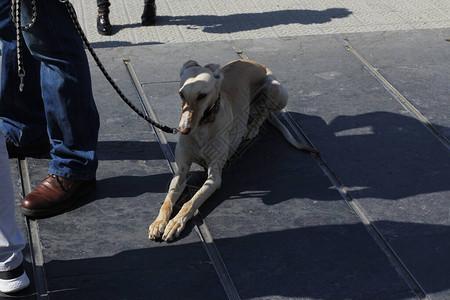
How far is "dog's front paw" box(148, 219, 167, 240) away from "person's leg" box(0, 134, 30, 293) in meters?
0.66

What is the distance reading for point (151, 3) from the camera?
249 inches

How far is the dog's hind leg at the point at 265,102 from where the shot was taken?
4488mm

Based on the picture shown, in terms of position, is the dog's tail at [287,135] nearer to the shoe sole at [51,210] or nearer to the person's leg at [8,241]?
the shoe sole at [51,210]

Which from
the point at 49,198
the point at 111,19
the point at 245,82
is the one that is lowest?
the point at 111,19

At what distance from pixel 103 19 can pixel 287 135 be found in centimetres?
249

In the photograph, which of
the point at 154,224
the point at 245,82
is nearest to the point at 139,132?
the point at 245,82

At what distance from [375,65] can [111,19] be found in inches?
98.8

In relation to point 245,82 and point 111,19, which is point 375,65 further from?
point 111,19

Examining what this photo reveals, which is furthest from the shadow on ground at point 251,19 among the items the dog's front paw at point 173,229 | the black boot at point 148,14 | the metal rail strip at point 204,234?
the dog's front paw at point 173,229

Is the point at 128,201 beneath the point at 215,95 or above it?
beneath

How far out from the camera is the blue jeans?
3.54m

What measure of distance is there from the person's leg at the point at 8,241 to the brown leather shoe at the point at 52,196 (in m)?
0.56

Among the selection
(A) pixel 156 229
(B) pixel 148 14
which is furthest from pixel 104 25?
(A) pixel 156 229

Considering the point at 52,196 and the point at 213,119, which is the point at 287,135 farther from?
the point at 52,196
